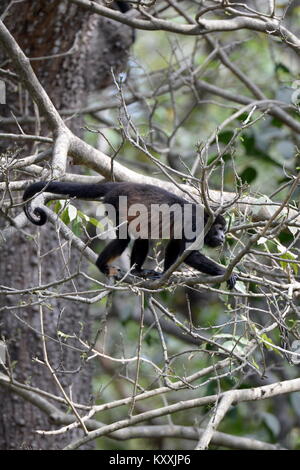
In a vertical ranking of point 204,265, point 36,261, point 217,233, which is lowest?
point 36,261

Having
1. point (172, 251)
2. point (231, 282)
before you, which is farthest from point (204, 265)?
point (172, 251)

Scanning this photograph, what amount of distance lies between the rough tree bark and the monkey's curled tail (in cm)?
169

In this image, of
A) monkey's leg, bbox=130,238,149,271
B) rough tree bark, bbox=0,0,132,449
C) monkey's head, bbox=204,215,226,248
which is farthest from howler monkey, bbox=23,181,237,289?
rough tree bark, bbox=0,0,132,449

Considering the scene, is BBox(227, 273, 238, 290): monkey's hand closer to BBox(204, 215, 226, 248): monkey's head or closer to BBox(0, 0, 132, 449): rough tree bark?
BBox(204, 215, 226, 248): monkey's head

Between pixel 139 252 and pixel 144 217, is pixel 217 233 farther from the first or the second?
pixel 139 252

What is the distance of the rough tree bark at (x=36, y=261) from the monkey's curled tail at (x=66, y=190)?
1.69 meters

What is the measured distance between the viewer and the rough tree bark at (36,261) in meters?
6.13

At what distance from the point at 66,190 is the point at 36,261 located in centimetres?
210

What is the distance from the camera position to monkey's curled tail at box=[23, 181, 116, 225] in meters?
4.06

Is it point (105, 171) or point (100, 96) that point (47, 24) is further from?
point (100, 96)

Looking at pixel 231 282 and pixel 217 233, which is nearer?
pixel 231 282

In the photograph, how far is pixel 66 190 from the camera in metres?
4.64
